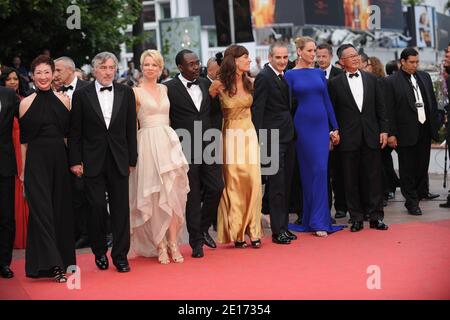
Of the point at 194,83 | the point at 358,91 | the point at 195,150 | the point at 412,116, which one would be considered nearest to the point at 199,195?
the point at 195,150

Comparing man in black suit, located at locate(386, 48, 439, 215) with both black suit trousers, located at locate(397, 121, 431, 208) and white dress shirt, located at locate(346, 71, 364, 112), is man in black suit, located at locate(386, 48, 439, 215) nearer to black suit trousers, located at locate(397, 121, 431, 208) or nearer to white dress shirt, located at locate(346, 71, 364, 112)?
black suit trousers, located at locate(397, 121, 431, 208)

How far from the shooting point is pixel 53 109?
331 inches

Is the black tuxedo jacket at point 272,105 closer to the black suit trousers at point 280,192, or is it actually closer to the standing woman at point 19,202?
the black suit trousers at point 280,192

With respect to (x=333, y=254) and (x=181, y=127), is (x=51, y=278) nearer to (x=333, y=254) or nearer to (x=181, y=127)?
(x=181, y=127)

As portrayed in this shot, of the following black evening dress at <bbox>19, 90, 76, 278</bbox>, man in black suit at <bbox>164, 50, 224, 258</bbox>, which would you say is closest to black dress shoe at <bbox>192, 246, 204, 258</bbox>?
man in black suit at <bbox>164, 50, 224, 258</bbox>

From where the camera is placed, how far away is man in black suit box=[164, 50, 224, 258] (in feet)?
30.5

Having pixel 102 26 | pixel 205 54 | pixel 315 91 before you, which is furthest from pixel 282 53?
pixel 205 54

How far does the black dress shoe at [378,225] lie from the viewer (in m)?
10.7

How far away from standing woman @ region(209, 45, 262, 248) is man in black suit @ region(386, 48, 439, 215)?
10.0 feet

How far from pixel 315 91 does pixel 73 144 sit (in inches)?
124

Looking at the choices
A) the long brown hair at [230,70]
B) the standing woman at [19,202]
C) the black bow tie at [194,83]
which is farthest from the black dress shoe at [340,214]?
the standing woman at [19,202]

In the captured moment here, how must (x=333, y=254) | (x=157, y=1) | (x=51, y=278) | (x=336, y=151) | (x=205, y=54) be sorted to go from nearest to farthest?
A: (x=51, y=278) → (x=333, y=254) → (x=336, y=151) → (x=205, y=54) → (x=157, y=1)

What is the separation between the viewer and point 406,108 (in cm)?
1232

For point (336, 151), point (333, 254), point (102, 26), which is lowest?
point (333, 254)
